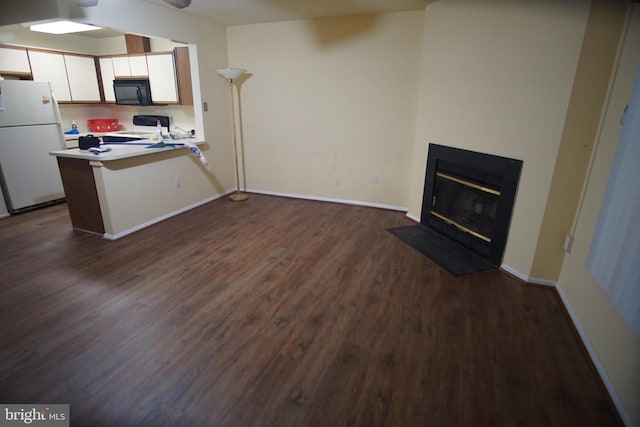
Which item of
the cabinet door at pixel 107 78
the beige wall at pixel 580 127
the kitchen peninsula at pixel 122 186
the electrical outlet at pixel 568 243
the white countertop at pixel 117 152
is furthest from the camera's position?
the cabinet door at pixel 107 78

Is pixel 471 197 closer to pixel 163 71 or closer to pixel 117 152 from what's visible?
pixel 117 152

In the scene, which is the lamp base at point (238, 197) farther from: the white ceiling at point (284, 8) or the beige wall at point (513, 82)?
the beige wall at point (513, 82)

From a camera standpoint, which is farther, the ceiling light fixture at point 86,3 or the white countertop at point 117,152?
the white countertop at point 117,152

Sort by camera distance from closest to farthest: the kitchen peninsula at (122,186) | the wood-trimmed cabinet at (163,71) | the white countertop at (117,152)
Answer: the white countertop at (117,152) → the kitchen peninsula at (122,186) → the wood-trimmed cabinet at (163,71)

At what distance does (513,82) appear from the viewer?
256 cm

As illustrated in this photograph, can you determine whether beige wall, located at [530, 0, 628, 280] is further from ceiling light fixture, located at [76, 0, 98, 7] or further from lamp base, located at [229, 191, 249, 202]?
ceiling light fixture, located at [76, 0, 98, 7]

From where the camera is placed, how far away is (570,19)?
2.16 metres

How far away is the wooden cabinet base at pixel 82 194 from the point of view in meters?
3.29

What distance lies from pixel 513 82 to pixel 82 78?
19.7ft

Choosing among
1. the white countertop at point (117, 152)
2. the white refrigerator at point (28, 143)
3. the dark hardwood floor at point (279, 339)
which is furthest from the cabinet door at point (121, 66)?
the dark hardwood floor at point (279, 339)

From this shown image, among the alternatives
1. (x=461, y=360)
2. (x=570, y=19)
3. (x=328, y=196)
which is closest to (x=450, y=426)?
(x=461, y=360)

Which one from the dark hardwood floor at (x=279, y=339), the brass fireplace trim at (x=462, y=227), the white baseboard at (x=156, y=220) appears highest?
the brass fireplace trim at (x=462, y=227)

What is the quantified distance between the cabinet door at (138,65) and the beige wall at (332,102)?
1342 millimetres

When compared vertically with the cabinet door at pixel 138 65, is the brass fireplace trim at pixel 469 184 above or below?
below
